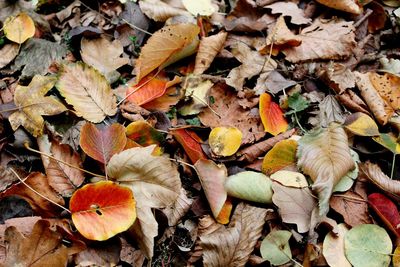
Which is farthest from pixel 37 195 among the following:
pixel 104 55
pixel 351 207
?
pixel 351 207

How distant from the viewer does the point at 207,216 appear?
5.99ft

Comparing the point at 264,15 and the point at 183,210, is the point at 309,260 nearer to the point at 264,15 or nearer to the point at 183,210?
the point at 183,210

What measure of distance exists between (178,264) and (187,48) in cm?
96

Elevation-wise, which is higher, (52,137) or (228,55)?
(228,55)

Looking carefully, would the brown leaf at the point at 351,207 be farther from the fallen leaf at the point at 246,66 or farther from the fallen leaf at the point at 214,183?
the fallen leaf at the point at 246,66

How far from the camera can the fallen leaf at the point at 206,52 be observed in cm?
218

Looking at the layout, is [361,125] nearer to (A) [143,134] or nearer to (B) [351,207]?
(B) [351,207]

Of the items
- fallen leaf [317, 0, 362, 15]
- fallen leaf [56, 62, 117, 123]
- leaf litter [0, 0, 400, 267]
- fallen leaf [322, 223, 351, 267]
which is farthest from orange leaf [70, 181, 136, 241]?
fallen leaf [317, 0, 362, 15]

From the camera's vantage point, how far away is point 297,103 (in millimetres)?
2047

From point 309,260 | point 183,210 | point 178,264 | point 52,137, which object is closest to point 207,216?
point 183,210

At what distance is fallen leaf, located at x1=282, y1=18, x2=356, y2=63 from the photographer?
221cm

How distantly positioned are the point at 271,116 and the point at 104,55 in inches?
32.0

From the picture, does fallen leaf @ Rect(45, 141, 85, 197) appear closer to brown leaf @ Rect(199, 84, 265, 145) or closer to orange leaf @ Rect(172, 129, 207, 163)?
orange leaf @ Rect(172, 129, 207, 163)

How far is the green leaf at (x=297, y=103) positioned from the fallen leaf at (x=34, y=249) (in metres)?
1.07
